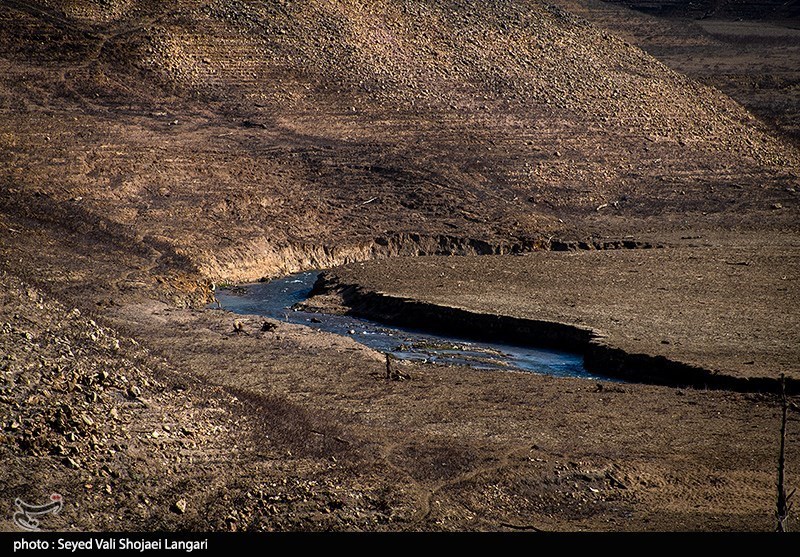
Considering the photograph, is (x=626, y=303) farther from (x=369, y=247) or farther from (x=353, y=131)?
(x=353, y=131)

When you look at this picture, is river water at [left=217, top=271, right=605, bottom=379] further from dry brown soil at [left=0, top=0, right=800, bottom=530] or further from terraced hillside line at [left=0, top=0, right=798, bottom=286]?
terraced hillside line at [left=0, top=0, right=798, bottom=286]

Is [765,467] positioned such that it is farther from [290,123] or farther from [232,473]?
[290,123]

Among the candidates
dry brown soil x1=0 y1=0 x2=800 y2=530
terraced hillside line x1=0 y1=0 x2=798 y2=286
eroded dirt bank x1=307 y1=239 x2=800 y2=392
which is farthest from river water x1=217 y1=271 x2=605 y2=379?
terraced hillside line x1=0 y1=0 x2=798 y2=286

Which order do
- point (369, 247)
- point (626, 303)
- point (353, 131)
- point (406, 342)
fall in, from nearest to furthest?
point (406, 342)
point (626, 303)
point (369, 247)
point (353, 131)

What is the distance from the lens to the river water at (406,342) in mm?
20891

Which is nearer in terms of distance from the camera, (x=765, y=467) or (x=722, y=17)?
(x=765, y=467)

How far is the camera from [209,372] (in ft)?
61.3

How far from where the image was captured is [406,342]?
73.4 ft

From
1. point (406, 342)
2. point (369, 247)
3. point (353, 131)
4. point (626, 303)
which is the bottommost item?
point (406, 342)

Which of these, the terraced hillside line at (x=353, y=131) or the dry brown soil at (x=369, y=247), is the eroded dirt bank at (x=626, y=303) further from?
the terraced hillside line at (x=353, y=131)

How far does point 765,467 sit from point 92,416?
815 cm

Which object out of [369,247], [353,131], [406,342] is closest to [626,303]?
[406,342]

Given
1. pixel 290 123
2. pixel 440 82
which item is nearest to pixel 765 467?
pixel 290 123
